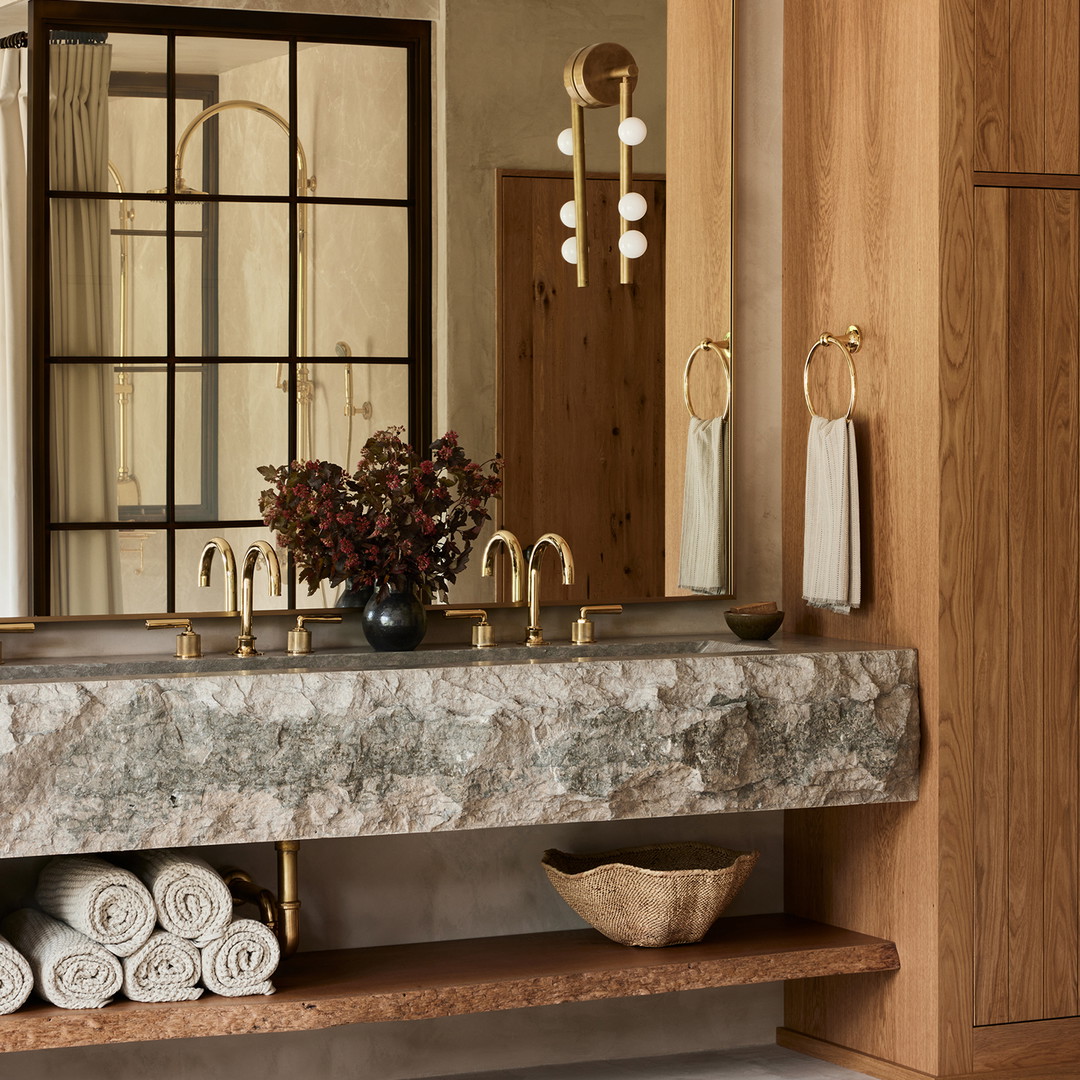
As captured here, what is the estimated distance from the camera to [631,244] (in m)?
2.92

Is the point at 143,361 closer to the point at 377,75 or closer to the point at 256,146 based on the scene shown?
the point at 256,146

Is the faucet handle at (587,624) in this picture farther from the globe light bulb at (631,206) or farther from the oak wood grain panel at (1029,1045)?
the oak wood grain panel at (1029,1045)

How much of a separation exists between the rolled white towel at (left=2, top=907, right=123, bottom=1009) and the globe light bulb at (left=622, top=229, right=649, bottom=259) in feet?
5.14

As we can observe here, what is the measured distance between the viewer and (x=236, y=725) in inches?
88.0

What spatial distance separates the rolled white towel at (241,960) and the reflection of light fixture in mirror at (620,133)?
4.39 feet

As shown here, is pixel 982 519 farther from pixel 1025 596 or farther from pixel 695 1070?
pixel 695 1070

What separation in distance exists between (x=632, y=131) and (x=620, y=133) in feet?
0.08

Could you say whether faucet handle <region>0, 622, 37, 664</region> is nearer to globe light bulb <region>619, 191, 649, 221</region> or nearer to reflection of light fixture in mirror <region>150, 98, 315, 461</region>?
reflection of light fixture in mirror <region>150, 98, 315, 461</region>

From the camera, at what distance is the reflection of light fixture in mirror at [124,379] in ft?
8.70

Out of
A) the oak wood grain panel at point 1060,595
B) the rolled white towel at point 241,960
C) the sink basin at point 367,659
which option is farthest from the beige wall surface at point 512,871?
the oak wood grain panel at point 1060,595

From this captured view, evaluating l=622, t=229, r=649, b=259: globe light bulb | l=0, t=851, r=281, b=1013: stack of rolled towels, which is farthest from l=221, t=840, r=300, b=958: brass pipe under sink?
l=622, t=229, r=649, b=259: globe light bulb

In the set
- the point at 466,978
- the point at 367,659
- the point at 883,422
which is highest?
the point at 883,422

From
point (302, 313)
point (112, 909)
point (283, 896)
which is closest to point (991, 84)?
point (302, 313)

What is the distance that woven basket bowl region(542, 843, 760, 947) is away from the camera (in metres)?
2.60
